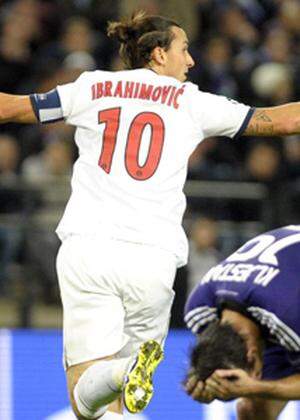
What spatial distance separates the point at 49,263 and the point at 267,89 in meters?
2.26

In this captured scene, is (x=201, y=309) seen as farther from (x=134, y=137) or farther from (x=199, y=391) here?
(x=134, y=137)

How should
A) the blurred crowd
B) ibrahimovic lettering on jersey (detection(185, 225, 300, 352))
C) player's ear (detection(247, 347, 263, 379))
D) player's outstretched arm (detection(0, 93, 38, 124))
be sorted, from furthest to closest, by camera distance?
the blurred crowd < ibrahimovic lettering on jersey (detection(185, 225, 300, 352)) < player's ear (detection(247, 347, 263, 379)) < player's outstretched arm (detection(0, 93, 38, 124))

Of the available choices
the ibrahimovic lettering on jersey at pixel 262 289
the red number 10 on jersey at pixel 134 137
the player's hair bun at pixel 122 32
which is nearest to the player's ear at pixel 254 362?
the ibrahimovic lettering on jersey at pixel 262 289

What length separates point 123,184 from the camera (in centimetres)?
643

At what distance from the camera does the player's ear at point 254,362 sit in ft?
21.5

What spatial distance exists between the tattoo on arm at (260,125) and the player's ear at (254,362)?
0.90 meters

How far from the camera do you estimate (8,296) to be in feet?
32.6

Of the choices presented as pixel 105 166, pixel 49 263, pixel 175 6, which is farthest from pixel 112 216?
pixel 175 6

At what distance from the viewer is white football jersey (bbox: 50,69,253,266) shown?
6.43 metres

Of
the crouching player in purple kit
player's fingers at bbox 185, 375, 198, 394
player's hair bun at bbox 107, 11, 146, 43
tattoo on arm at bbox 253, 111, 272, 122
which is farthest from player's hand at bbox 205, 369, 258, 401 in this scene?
player's hair bun at bbox 107, 11, 146, 43

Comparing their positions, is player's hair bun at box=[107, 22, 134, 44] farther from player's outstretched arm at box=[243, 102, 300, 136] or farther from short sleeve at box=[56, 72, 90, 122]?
player's outstretched arm at box=[243, 102, 300, 136]

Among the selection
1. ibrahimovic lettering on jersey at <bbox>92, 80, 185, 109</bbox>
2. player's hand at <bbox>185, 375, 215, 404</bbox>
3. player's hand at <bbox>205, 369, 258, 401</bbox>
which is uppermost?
ibrahimovic lettering on jersey at <bbox>92, 80, 185, 109</bbox>

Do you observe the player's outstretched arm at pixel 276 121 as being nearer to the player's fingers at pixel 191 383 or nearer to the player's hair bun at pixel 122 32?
the player's hair bun at pixel 122 32

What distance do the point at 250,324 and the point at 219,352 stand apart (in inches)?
9.7
